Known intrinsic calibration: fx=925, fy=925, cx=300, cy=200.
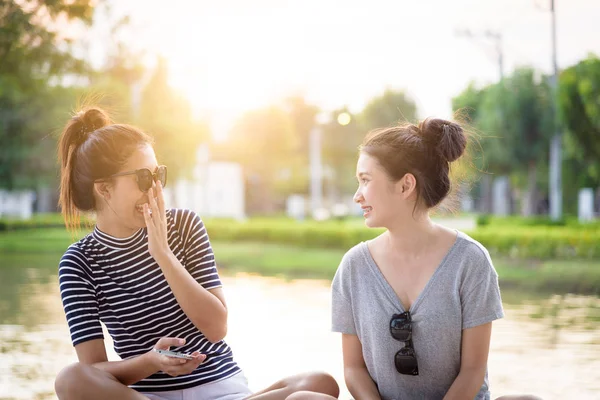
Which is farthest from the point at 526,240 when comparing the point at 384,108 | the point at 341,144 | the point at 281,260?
the point at 341,144

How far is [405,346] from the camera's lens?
3008mm

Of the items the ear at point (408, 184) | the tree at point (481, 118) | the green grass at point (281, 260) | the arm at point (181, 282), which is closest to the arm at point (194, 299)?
the arm at point (181, 282)

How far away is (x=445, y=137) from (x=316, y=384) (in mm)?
939

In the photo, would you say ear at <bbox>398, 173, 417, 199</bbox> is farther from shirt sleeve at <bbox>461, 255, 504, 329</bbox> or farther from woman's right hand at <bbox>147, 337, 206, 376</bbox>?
woman's right hand at <bbox>147, 337, 206, 376</bbox>

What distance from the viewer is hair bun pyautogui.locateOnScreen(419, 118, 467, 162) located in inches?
120

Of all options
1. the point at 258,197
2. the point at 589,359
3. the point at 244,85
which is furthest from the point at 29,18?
the point at 258,197

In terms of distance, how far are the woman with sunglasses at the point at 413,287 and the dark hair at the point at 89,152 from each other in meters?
0.81

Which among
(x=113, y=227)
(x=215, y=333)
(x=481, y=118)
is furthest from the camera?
(x=481, y=118)

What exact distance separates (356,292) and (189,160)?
31.1m

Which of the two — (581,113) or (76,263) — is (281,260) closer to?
(581,113)

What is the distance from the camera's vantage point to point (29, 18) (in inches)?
605

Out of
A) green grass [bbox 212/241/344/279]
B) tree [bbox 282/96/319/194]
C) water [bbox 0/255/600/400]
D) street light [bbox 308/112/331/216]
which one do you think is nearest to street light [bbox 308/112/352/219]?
street light [bbox 308/112/331/216]

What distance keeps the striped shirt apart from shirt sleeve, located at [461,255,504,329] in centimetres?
86

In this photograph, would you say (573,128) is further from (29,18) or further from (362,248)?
(362,248)
